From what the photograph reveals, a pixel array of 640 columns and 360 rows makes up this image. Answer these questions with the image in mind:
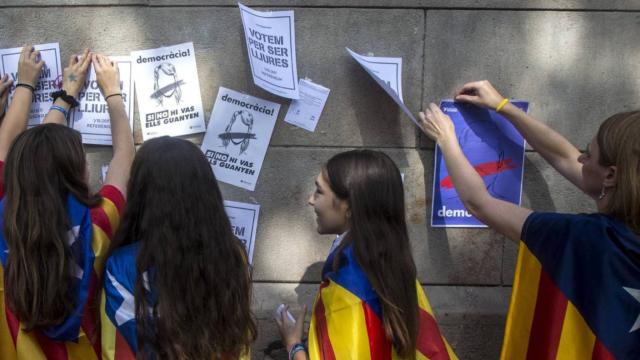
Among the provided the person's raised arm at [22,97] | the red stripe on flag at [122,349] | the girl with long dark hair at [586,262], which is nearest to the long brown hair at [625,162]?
the girl with long dark hair at [586,262]

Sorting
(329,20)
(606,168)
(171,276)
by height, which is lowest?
(171,276)

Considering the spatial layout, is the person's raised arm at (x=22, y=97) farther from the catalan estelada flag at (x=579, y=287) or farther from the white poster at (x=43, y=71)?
the catalan estelada flag at (x=579, y=287)

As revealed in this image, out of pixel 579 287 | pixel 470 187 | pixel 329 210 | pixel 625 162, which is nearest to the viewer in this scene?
pixel 625 162

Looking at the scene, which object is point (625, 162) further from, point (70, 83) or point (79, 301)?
point (70, 83)

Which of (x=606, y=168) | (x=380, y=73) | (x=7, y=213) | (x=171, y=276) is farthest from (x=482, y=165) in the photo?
(x=7, y=213)

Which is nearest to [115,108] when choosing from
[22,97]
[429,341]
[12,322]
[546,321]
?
[22,97]

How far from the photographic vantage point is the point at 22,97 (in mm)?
2676

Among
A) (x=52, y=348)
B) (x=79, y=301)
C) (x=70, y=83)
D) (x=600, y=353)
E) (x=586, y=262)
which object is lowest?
(x=52, y=348)

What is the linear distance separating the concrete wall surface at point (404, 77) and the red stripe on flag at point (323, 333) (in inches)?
33.1

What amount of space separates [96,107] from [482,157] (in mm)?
1861

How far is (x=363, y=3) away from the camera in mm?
2781

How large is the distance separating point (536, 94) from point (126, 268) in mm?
2066

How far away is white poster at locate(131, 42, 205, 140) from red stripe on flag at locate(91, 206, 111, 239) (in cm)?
76

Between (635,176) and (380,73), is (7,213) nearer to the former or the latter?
(380,73)
